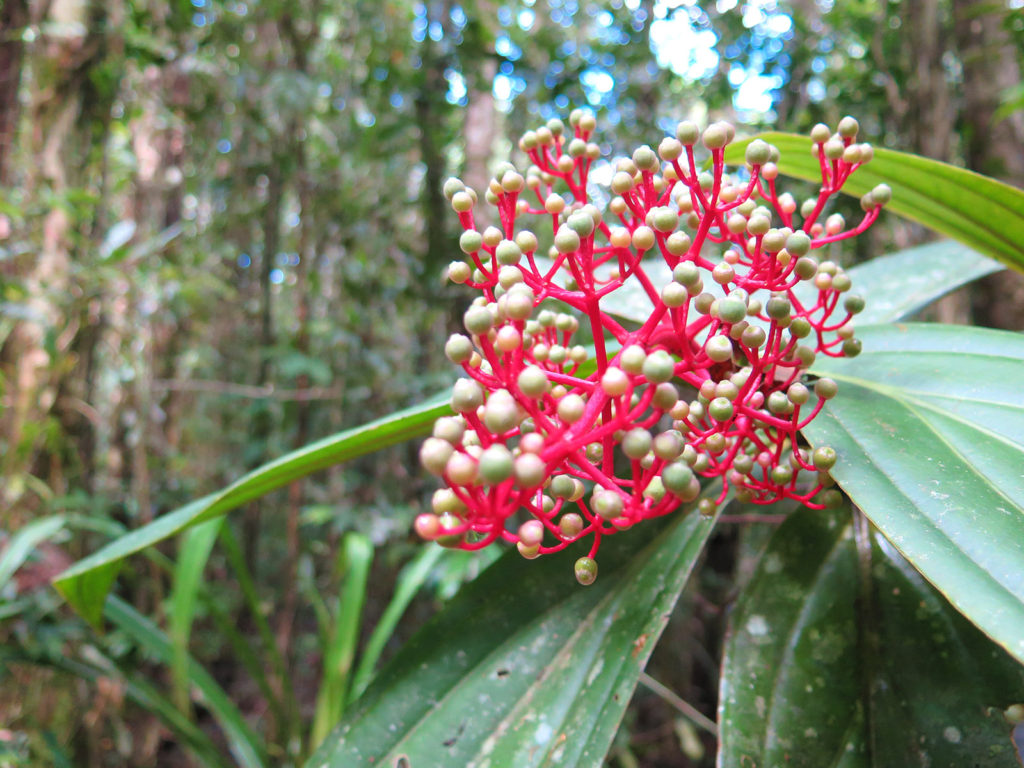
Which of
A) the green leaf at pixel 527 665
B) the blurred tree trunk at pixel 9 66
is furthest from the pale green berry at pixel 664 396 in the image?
the blurred tree trunk at pixel 9 66

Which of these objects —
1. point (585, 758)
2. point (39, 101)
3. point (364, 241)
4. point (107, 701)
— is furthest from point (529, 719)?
point (39, 101)

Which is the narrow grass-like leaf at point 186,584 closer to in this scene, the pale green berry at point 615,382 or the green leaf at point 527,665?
the green leaf at point 527,665

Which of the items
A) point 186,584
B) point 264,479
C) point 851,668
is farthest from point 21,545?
point 851,668

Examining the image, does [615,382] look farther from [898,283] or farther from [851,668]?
[898,283]

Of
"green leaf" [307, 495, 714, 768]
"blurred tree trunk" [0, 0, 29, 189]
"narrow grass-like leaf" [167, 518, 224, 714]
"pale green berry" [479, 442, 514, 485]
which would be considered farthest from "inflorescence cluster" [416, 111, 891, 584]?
"blurred tree trunk" [0, 0, 29, 189]

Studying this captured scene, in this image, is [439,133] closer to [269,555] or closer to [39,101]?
[39,101]

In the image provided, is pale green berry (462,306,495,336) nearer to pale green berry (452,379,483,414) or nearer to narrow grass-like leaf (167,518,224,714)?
pale green berry (452,379,483,414)
